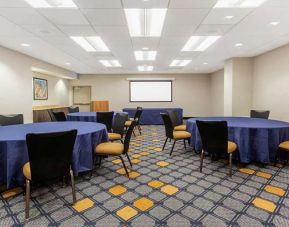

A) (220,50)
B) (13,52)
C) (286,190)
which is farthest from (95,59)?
(286,190)

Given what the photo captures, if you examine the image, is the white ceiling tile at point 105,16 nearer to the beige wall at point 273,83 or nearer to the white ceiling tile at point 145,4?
the white ceiling tile at point 145,4

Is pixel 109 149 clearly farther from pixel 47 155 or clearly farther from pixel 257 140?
pixel 257 140

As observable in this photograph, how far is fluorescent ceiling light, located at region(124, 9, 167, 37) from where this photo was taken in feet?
10.8

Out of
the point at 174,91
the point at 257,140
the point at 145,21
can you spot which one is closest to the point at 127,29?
the point at 145,21

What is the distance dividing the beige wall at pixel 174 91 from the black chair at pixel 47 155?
29.7 feet

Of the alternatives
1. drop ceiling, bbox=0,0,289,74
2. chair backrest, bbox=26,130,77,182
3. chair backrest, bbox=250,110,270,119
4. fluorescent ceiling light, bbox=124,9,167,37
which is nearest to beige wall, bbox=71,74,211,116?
drop ceiling, bbox=0,0,289,74

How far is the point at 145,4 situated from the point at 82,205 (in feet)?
9.15

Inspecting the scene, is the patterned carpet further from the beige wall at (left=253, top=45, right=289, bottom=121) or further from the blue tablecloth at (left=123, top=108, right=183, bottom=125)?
the blue tablecloth at (left=123, top=108, right=183, bottom=125)

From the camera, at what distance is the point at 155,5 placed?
9.91 ft

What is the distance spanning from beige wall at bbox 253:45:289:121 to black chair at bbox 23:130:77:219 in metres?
5.65

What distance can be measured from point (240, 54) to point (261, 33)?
208 centimetres

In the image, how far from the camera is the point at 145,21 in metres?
3.70

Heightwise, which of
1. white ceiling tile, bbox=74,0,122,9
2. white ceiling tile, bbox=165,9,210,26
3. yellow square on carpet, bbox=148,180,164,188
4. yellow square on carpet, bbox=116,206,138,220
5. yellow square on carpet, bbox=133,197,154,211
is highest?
white ceiling tile, bbox=165,9,210,26

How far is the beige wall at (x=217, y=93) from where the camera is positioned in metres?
9.72
